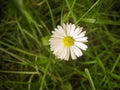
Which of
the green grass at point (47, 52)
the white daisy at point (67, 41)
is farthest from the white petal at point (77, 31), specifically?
the green grass at point (47, 52)

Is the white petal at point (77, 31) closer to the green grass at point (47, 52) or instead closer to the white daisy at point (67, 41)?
the white daisy at point (67, 41)

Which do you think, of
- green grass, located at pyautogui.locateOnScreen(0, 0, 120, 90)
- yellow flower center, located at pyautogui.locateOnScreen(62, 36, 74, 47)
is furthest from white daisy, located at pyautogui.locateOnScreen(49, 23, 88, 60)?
green grass, located at pyautogui.locateOnScreen(0, 0, 120, 90)

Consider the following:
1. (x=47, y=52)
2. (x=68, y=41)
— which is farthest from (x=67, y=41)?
(x=47, y=52)

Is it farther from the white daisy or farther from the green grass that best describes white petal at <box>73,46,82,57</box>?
the green grass

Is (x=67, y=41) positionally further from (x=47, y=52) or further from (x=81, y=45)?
(x=47, y=52)

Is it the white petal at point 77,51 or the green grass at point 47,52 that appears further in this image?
the green grass at point 47,52

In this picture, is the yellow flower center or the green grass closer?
the yellow flower center

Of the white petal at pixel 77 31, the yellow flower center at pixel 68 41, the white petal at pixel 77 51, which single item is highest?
the white petal at pixel 77 31

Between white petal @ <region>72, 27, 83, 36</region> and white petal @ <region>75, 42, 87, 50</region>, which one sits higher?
white petal @ <region>72, 27, 83, 36</region>
